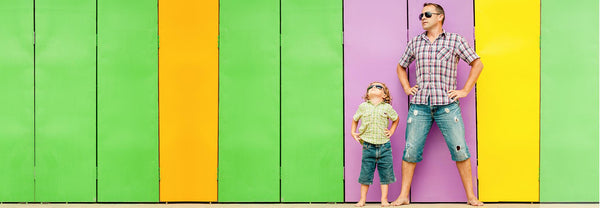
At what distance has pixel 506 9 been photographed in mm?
4566

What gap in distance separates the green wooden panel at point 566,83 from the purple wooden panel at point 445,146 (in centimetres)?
65

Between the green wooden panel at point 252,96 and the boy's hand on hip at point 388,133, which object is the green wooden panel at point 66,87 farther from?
the boy's hand on hip at point 388,133

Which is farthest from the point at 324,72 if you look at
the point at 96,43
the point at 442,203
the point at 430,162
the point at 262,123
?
the point at 96,43

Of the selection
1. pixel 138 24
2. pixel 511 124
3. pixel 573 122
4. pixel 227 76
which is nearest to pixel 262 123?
pixel 227 76

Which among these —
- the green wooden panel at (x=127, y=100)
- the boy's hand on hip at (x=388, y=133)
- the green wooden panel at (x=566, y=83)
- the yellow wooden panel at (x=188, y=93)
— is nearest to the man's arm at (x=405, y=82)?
the boy's hand on hip at (x=388, y=133)

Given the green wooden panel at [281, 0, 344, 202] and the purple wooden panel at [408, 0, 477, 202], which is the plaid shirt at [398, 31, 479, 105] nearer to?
the purple wooden panel at [408, 0, 477, 202]

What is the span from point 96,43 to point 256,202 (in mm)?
2105

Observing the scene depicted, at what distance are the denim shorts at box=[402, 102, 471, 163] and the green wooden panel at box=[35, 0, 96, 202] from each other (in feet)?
9.54

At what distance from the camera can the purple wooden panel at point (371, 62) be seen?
4617 mm

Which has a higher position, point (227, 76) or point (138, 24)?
point (138, 24)

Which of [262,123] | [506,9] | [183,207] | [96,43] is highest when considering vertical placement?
[506,9]

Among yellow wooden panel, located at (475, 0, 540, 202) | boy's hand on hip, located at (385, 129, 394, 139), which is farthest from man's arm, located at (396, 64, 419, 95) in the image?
yellow wooden panel, located at (475, 0, 540, 202)

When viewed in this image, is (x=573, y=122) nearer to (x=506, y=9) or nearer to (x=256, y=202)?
(x=506, y=9)

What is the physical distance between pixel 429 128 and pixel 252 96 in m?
1.63
